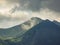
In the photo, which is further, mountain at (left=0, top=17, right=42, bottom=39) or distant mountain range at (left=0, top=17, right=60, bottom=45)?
distant mountain range at (left=0, top=17, right=60, bottom=45)

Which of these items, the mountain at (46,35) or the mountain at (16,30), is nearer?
the mountain at (16,30)

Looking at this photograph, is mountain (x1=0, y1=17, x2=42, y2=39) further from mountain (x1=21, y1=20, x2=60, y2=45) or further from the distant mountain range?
mountain (x1=21, y1=20, x2=60, y2=45)

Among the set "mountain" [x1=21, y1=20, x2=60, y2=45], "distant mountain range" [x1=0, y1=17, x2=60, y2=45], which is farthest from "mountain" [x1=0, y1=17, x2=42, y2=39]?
"mountain" [x1=21, y1=20, x2=60, y2=45]

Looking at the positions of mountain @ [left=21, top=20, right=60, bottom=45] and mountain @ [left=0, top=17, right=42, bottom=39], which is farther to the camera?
mountain @ [left=21, top=20, right=60, bottom=45]

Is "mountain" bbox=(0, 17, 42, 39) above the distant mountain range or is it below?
below

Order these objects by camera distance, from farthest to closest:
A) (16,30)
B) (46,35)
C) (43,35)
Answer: (46,35) → (43,35) → (16,30)

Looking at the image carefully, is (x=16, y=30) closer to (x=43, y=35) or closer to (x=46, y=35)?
(x=43, y=35)

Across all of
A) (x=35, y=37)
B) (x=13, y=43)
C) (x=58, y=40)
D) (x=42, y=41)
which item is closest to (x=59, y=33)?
(x=58, y=40)

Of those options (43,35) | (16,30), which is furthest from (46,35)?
(16,30)

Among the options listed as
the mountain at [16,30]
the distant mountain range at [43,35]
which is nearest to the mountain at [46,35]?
the distant mountain range at [43,35]

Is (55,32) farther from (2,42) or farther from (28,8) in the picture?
(28,8)

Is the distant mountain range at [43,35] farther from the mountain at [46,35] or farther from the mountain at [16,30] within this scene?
the mountain at [16,30]

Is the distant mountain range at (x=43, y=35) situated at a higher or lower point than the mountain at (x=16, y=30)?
higher

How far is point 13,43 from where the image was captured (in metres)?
25.0
